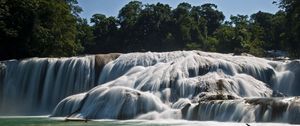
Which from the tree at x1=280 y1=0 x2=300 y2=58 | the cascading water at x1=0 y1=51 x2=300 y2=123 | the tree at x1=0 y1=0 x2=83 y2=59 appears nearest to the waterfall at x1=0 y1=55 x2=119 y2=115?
the cascading water at x1=0 y1=51 x2=300 y2=123

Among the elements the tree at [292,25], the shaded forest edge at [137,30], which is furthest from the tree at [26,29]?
the tree at [292,25]

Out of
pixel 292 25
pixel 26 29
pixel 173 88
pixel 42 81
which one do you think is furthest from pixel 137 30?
pixel 173 88

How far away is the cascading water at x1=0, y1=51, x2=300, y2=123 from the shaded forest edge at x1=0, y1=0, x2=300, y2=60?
29.4 feet

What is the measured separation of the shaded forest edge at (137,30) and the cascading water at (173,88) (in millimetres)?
8952

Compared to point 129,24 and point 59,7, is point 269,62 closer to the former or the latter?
point 59,7

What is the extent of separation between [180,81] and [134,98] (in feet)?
13.9

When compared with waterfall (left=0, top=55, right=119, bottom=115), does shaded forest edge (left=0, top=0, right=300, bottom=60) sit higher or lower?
higher

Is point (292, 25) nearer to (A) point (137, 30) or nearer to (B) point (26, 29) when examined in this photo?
(B) point (26, 29)

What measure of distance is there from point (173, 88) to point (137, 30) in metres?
55.0

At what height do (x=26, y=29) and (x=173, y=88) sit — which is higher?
(x=26, y=29)

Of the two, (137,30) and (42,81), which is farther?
(137,30)

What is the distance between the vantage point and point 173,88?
112ft

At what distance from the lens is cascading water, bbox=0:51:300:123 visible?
27984 mm

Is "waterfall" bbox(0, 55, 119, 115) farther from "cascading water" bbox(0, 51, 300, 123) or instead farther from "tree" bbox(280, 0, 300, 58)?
"tree" bbox(280, 0, 300, 58)
